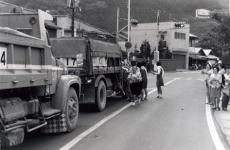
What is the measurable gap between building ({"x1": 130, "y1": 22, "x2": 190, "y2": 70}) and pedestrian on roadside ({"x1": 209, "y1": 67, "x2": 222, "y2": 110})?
57888mm

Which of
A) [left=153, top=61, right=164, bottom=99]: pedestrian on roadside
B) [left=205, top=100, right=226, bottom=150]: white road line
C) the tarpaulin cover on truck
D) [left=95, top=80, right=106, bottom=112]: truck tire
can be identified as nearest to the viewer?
[left=205, top=100, right=226, bottom=150]: white road line

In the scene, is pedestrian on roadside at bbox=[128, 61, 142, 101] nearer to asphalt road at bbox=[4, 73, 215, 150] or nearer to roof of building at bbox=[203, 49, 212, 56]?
asphalt road at bbox=[4, 73, 215, 150]

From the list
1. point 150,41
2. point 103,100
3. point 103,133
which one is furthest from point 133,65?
point 150,41

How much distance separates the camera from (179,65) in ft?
268

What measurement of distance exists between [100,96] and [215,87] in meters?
4.25

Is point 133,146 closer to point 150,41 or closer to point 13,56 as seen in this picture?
point 13,56

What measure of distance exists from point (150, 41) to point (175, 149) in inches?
2853

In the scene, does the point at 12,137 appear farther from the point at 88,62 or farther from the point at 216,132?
the point at 88,62

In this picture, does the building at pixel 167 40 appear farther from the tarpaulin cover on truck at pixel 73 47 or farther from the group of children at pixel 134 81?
the tarpaulin cover on truck at pixel 73 47

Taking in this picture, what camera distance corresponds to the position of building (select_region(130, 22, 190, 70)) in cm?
7700

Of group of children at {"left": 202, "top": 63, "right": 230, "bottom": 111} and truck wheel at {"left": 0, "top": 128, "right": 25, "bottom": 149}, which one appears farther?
group of children at {"left": 202, "top": 63, "right": 230, "bottom": 111}

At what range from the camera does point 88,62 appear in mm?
13180

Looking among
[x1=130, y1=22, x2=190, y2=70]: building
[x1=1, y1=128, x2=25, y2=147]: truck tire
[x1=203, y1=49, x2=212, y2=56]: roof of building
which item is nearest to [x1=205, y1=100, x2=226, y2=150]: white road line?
[x1=1, y1=128, x2=25, y2=147]: truck tire

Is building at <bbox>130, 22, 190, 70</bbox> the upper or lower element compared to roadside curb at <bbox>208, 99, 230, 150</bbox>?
upper
